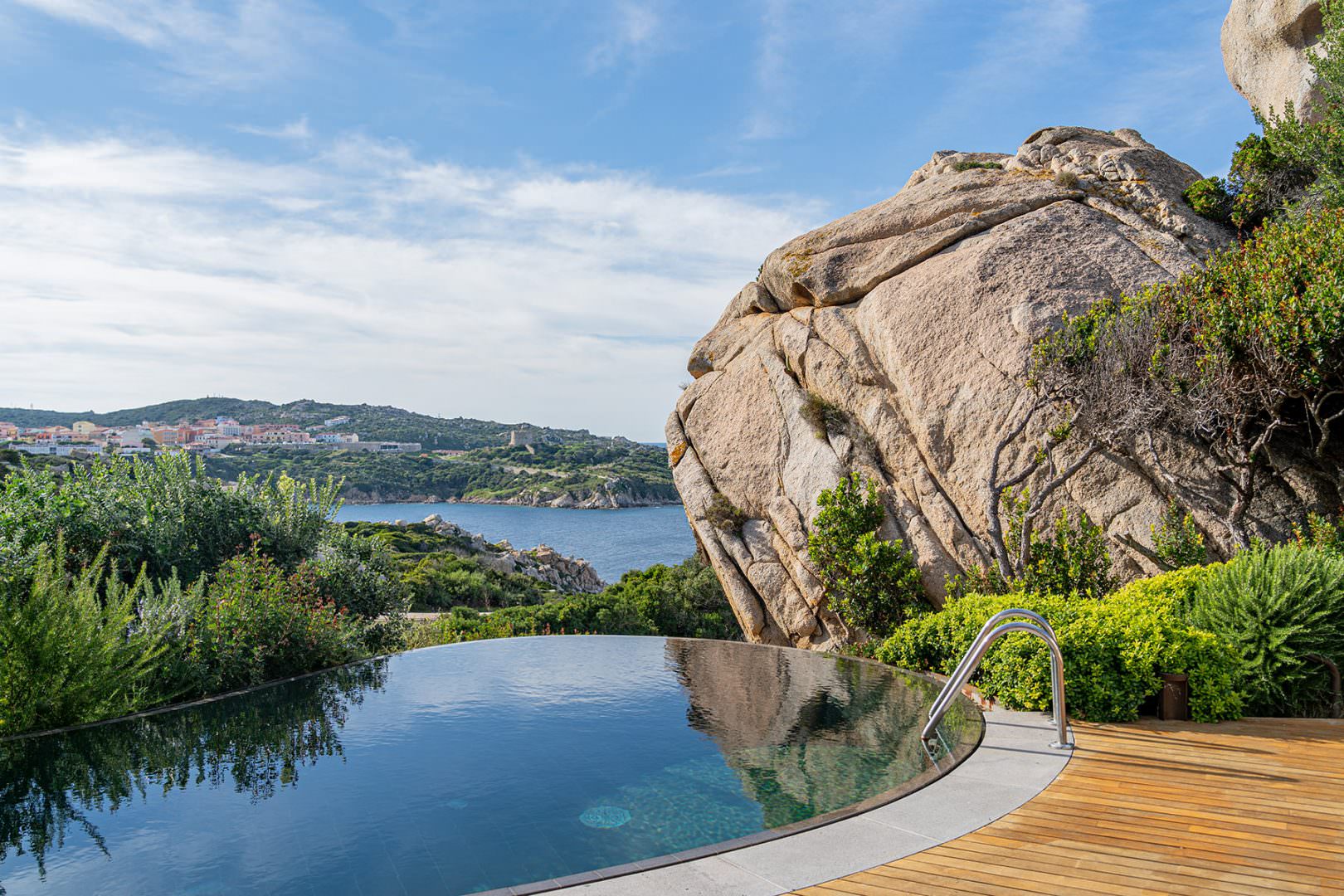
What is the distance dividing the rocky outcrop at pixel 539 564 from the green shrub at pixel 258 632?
2343 cm

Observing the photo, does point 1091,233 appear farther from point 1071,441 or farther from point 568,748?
point 568,748

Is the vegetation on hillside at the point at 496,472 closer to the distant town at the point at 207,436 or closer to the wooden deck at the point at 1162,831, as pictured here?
the distant town at the point at 207,436

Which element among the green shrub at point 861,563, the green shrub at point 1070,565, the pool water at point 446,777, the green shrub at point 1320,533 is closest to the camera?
the pool water at point 446,777

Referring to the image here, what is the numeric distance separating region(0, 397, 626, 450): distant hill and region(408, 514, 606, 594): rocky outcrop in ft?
175

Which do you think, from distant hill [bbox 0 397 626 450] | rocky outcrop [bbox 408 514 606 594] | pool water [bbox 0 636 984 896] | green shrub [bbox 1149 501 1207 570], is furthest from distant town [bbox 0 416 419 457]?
green shrub [bbox 1149 501 1207 570]

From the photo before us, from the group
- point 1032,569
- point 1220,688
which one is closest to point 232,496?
point 1032,569

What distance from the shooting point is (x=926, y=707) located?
7.31 m

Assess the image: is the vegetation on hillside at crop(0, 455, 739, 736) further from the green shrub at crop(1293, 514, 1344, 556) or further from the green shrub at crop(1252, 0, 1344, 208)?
the green shrub at crop(1252, 0, 1344, 208)

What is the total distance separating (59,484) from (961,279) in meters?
13.5

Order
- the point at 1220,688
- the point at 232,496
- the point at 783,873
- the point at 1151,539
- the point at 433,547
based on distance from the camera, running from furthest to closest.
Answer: the point at 433,547, the point at 232,496, the point at 1151,539, the point at 1220,688, the point at 783,873

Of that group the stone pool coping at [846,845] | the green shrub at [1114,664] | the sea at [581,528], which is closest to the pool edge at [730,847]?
the stone pool coping at [846,845]

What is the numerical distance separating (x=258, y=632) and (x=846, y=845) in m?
7.36

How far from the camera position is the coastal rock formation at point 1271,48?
55.1 feet

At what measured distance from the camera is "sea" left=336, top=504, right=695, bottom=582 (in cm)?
5512
